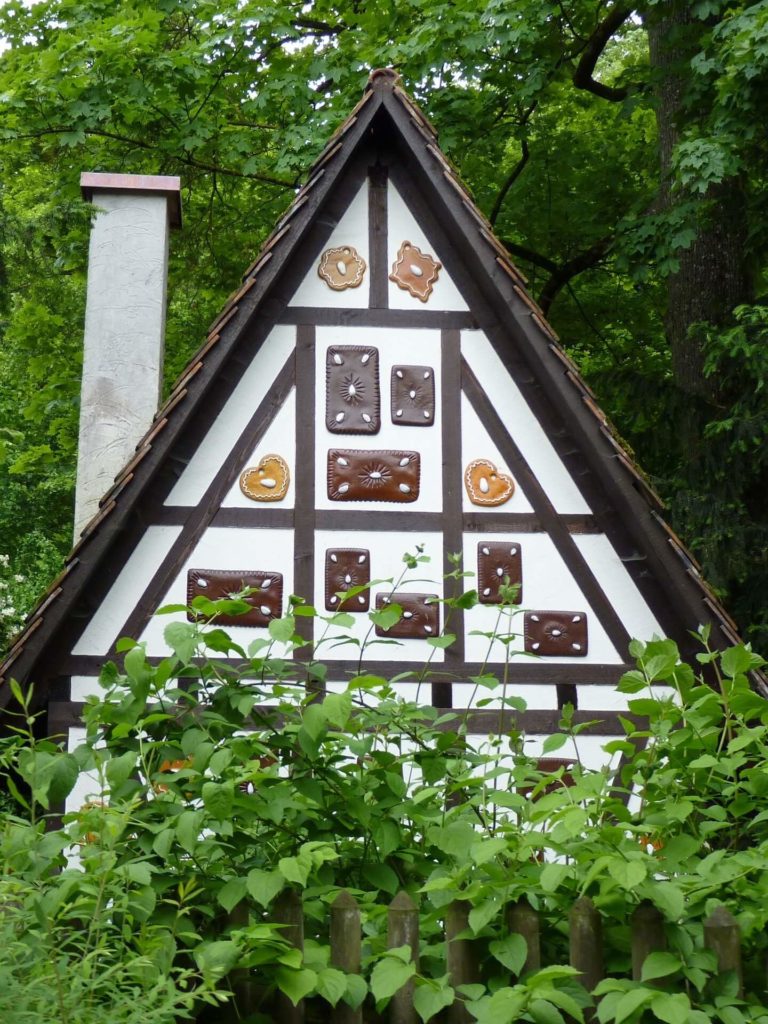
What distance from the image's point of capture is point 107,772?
293 centimetres

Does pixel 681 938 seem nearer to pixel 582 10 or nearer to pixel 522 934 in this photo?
pixel 522 934

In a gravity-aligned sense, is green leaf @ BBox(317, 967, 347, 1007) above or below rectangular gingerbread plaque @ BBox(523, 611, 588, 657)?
below

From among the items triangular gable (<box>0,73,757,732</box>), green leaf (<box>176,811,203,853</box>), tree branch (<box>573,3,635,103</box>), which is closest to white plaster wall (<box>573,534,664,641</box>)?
triangular gable (<box>0,73,757,732</box>)

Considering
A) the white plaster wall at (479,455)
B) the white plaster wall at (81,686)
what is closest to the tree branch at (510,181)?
the white plaster wall at (479,455)

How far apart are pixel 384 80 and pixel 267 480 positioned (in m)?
2.50

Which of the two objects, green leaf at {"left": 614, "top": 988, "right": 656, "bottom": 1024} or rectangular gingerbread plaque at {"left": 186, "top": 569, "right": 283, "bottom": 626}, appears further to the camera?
rectangular gingerbread plaque at {"left": 186, "top": 569, "right": 283, "bottom": 626}

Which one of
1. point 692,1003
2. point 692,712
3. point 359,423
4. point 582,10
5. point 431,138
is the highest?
point 582,10

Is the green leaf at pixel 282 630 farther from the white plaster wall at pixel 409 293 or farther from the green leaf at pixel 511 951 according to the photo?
the white plaster wall at pixel 409 293

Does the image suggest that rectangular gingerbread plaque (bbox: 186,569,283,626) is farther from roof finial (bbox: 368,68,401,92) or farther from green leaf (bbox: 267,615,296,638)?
green leaf (bbox: 267,615,296,638)

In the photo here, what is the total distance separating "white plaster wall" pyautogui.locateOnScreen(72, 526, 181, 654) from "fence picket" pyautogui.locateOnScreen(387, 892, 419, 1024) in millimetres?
4617

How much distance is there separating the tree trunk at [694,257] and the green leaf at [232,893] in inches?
390

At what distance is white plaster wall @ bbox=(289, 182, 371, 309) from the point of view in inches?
314

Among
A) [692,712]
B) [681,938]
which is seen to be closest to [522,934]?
[681,938]

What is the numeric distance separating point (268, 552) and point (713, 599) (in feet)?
8.44
